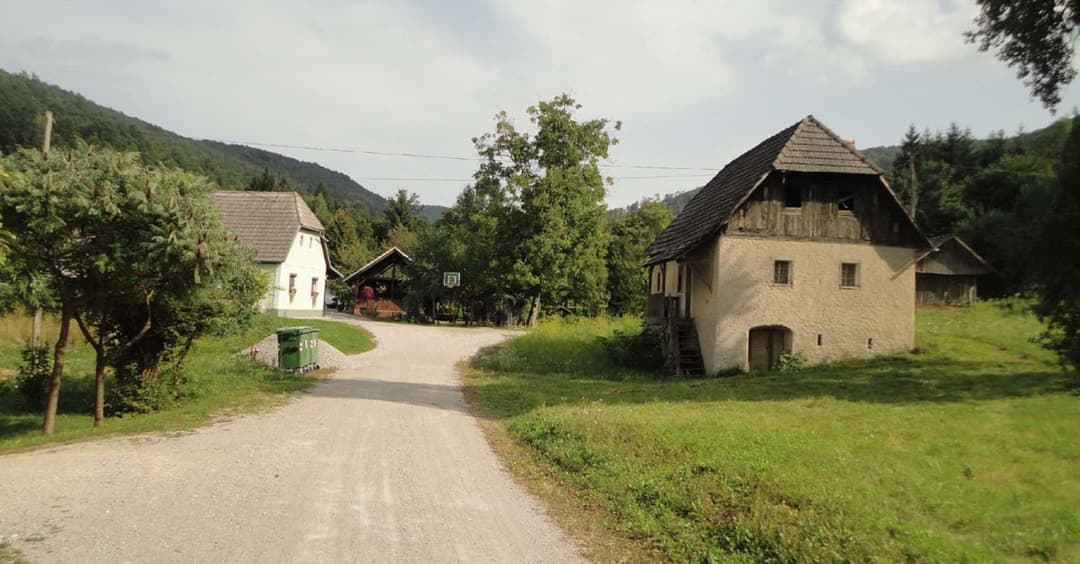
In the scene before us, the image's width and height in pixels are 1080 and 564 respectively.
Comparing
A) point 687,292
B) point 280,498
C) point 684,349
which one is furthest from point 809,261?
point 280,498

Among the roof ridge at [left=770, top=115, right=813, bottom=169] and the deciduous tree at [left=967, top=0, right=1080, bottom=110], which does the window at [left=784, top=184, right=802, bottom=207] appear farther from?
the deciduous tree at [left=967, top=0, right=1080, bottom=110]

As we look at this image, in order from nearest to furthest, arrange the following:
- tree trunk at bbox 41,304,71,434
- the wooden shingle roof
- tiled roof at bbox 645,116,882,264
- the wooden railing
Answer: tree trunk at bbox 41,304,71,434 → tiled roof at bbox 645,116,882,264 → the wooden railing → the wooden shingle roof

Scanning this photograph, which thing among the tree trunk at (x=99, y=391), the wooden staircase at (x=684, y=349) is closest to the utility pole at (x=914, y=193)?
the wooden staircase at (x=684, y=349)

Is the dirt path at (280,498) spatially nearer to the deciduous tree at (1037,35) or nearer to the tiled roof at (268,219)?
the deciduous tree at (1037,35)

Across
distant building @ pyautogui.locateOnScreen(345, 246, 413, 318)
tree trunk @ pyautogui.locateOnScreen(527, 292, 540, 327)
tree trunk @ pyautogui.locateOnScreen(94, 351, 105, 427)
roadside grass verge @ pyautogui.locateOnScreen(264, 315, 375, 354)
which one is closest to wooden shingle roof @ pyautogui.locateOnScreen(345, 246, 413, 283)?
distant building @ pyautogui.locateOnScreen(345, 246, 413, 318)

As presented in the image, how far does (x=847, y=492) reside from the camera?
24.1 feet

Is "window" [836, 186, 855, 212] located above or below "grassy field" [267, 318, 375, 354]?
above

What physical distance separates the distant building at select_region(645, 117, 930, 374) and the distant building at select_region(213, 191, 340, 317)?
83.9ft

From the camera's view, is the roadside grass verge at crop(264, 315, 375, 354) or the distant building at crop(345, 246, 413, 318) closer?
the roadside grass verge at crop(264, 315, 375, 354)

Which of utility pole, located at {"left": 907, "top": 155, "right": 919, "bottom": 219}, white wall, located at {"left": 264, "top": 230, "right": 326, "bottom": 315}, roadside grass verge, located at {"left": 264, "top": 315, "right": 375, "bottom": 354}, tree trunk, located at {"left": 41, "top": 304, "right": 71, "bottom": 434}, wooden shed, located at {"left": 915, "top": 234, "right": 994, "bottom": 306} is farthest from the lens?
utility pole, located at {"left": 907, "top": 155, "right": 919, "bottom": 219}

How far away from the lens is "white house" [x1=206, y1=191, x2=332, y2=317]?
130 ft

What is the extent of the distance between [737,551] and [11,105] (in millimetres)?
91243

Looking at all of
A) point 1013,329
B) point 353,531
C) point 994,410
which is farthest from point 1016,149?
point 353,531

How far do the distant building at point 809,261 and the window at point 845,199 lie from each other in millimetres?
47
